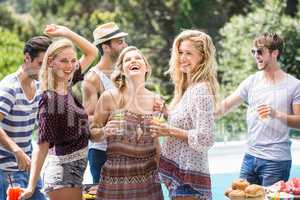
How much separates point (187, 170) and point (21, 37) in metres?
20.4

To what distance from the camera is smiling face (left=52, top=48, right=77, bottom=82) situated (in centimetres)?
367

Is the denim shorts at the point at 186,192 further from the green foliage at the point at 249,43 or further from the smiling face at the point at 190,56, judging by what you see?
the green foliage at the point at 249,43

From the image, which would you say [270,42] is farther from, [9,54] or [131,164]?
[9,54]

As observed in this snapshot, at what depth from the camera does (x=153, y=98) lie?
376 centimetres

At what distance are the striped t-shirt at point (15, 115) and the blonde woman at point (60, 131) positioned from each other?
41cm

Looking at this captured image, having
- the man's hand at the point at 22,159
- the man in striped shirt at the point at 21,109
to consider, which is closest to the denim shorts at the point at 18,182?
the man in striped shirt at the point at 21,109

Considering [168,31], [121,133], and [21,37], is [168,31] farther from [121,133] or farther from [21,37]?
[121,133]

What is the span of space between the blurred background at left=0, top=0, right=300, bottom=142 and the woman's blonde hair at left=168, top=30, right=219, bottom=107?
4978 millimetres

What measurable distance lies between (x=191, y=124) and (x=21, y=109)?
1.13 meters

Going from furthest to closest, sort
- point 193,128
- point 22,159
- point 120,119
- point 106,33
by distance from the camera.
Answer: point 106,33 → point 22,159 → point 120,119 → point 193,128

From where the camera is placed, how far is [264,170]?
4.32 meters

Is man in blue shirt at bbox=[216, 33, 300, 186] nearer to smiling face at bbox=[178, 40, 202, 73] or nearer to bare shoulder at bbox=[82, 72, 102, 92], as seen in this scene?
smiling face at bbox=[178, 40, 202, 73]

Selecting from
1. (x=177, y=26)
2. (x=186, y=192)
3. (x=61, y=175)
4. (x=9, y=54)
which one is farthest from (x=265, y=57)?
(x=177, y=26)

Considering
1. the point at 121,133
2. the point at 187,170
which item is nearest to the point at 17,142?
the point at 121,133
